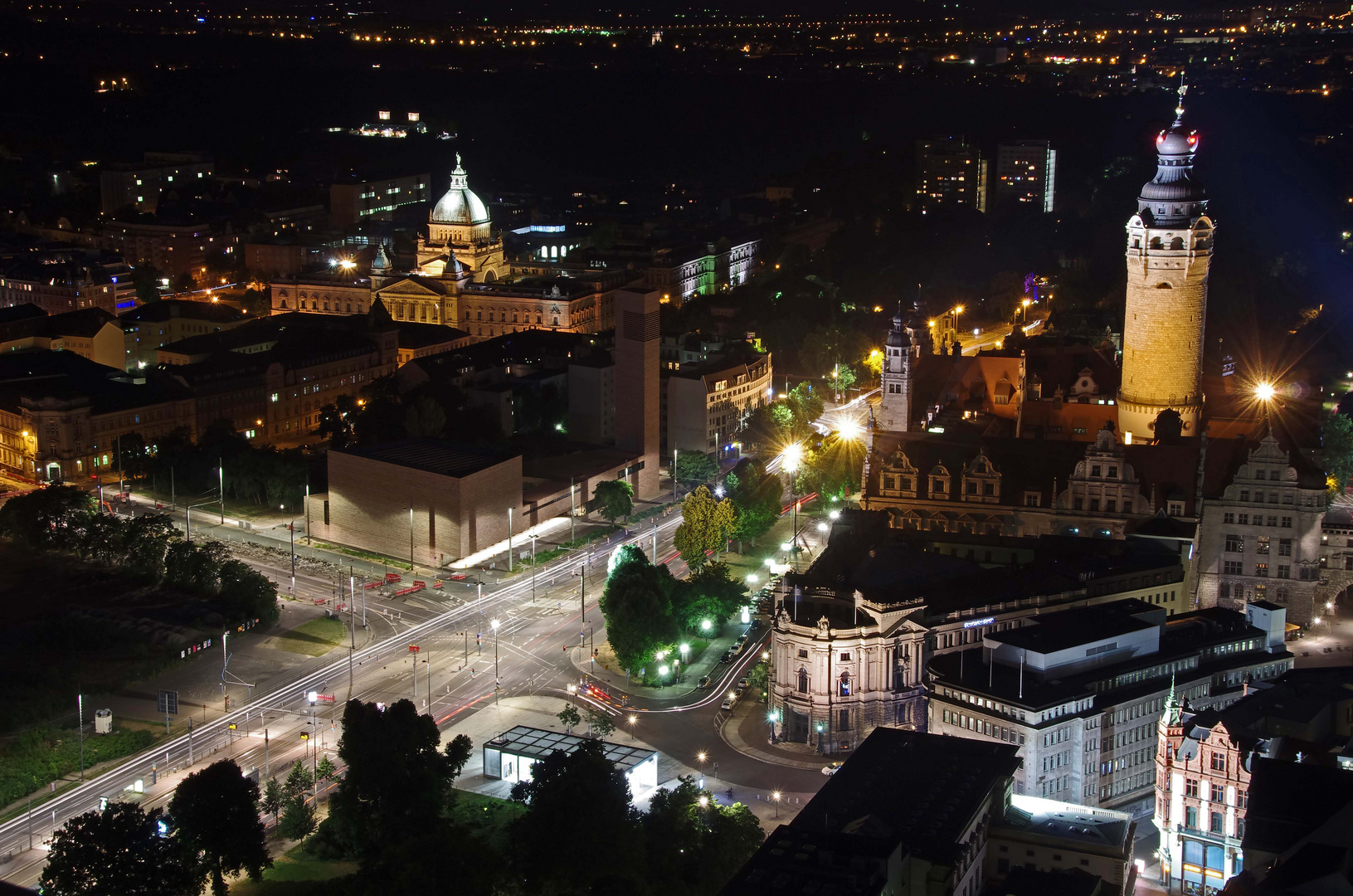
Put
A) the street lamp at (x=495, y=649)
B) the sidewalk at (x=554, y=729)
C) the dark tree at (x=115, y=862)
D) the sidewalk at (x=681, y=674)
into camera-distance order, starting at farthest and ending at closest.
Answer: the street lamp at (x=495, y=649)
the sidewalk at (x=681, y=674)
the sidewalk at (x=554, y=729)
the dark tree at (x=115, y=862)

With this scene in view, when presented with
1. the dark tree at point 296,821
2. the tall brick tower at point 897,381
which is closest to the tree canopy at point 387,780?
the dark tree at point 296,821

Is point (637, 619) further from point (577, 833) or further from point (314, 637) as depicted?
point (577, 833)

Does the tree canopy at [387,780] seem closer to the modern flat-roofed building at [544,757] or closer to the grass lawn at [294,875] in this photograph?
the grass lawn at [294,875]

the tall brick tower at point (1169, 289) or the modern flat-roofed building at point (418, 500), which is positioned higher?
the tall brick tower at point (1169, 289)

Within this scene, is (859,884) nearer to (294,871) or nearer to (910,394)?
(294,871)

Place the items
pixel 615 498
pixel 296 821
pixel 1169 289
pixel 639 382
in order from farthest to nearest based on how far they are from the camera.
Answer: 1. pixel 639 382
2. pixel 615 498
3. pixel 1169 289
4. pixel 296 821

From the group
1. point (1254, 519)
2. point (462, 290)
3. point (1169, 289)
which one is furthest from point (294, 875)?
point (462, 290)
